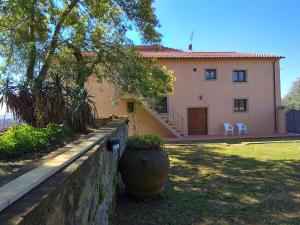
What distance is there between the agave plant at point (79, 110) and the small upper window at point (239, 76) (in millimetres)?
20678

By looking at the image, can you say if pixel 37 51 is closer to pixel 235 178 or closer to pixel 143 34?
pixel 143 34

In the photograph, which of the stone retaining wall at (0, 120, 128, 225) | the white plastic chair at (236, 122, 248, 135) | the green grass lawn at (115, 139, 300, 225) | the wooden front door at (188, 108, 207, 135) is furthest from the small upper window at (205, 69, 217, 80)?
the stone retaining wall at (0, 120, 128, 225)

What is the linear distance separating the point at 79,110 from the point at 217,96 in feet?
66.5

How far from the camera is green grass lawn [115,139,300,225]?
6.22 meters

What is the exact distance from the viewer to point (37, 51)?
1016 centimetres

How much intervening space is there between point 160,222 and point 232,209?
1397mm

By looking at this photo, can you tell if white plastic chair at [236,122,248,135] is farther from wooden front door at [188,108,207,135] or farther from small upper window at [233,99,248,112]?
wooden front door at [188,108,207,135]

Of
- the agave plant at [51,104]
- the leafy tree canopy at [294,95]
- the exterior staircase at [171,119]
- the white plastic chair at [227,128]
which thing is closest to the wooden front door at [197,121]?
the exterior staircase at [171,119]

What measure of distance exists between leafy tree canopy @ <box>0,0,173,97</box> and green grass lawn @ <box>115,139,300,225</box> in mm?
3577

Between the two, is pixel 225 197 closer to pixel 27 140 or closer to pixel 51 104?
pixel 51 104

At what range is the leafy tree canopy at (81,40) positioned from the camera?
393 inches

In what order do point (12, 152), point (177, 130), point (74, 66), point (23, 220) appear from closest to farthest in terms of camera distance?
point (23, 220)
point (12, 152)
point (74, 66)
point (177, 130)

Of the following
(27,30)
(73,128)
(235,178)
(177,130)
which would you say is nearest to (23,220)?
(73,128)

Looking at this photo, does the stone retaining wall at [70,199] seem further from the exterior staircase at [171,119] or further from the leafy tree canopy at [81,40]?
the exterior staircase at [171,119]
